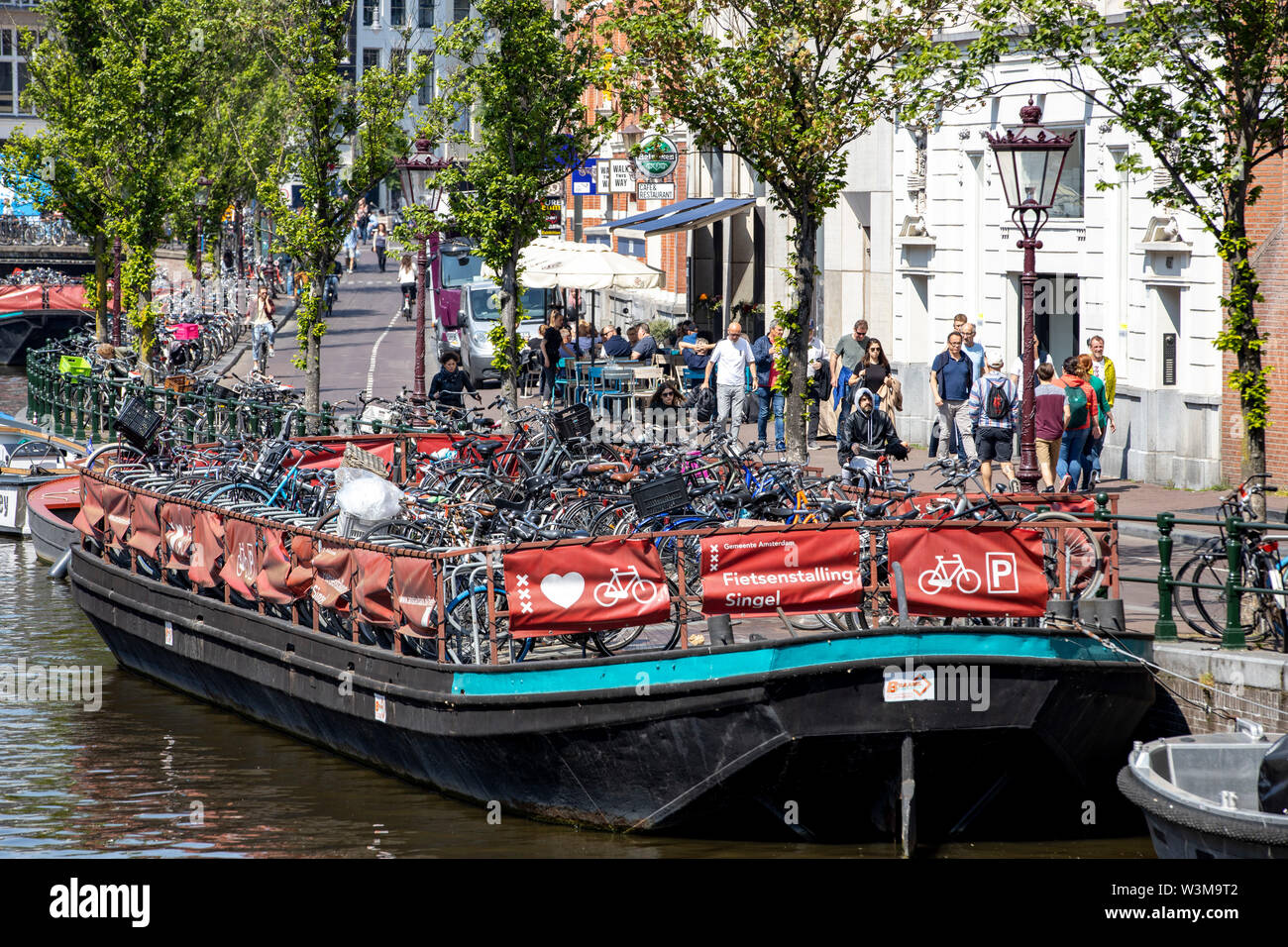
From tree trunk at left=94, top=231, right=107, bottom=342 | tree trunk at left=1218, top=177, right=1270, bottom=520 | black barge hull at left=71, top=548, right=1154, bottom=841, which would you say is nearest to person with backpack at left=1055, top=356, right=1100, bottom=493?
tree trunk at left=1218, top=177, right=1270, bottom=520

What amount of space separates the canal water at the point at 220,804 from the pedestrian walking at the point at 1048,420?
8.42 m

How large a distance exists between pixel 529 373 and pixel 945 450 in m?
11.9

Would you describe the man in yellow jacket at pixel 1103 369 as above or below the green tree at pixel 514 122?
below

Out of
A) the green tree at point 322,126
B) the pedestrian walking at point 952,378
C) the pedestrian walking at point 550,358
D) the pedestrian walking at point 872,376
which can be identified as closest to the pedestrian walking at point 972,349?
the pedestrian walking at point 952,378

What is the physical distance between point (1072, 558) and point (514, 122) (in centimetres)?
1479

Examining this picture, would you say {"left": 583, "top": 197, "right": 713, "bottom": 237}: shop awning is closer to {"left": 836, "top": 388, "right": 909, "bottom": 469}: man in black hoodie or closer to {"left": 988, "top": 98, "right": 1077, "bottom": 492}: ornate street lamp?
{"left": 836, "top": 388, "right": 909, "bottom": 469}: man in black hoodie

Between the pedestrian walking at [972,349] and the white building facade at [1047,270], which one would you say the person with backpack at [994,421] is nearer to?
the pedestrian walking at [972,349]

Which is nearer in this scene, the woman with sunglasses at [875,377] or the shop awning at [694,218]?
the woman with sunglasses at [875,377]

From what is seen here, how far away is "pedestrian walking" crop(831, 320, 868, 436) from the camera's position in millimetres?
25531

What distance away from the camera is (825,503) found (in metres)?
14.2

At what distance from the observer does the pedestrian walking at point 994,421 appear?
69.0 ft

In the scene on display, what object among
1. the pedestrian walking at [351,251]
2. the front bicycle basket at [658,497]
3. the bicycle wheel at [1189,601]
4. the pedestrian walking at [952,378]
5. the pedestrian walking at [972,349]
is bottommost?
the bicycle wheel at [1189,601]
